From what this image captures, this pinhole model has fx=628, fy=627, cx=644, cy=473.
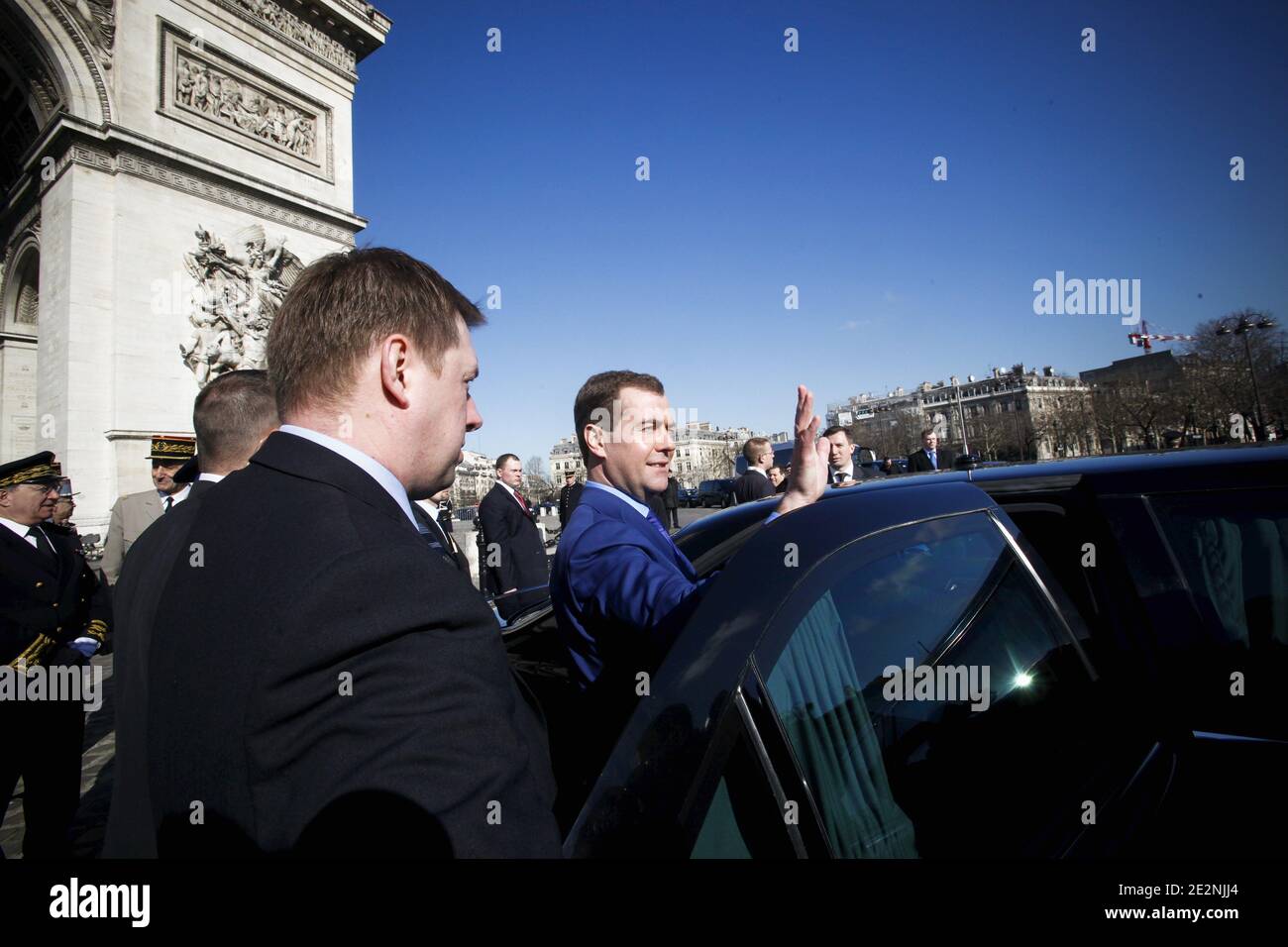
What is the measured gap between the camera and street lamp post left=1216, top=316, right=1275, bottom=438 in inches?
1168

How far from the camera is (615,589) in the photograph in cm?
160

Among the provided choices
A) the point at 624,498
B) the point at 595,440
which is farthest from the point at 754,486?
the point at 624,498

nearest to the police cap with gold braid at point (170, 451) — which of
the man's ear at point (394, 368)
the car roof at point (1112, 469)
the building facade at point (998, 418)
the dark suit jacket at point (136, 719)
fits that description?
the dark suit jacket at point (136, 719)

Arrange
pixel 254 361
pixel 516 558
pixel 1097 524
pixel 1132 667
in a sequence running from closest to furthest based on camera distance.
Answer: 1. pixel 1132 667
2. pixel 1097 524
3. pixel 516 558
4. pixel 254 361

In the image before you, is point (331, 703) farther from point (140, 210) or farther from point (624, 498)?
point (140, 210)

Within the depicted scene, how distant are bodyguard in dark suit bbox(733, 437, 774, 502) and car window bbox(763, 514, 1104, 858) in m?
6.40

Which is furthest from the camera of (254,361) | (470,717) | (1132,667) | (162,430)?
(254,361)

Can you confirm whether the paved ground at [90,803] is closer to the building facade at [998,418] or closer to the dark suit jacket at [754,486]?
the dark suit jacket at [754,486]

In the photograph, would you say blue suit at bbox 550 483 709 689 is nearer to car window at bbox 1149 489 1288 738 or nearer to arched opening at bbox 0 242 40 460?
car window at bbox 1149 489 1288 738

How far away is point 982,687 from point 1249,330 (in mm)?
43759

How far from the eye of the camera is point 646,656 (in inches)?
60.8

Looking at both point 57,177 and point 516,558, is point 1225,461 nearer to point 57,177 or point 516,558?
point 516,558
